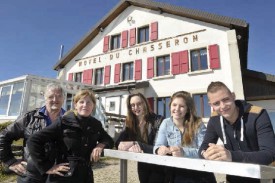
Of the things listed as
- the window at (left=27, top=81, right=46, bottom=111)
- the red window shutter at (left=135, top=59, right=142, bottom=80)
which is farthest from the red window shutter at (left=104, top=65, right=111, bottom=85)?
the window at (left=27, top=81, right=46, bottom=111)

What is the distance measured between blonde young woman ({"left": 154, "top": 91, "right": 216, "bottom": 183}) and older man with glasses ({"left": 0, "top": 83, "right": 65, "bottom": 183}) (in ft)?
3.74

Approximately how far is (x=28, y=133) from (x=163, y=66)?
43.9ft

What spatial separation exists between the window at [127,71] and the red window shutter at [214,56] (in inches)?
224

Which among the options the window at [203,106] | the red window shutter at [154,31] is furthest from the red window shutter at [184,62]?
the red window shutter at [154,31]

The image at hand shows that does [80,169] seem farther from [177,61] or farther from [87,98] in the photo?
[177,61]

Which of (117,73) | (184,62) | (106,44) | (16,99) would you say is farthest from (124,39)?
(16,99)

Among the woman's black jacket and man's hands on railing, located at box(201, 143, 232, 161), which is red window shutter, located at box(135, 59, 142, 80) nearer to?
the woman's black jacket

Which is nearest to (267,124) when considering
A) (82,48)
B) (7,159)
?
(7,159)

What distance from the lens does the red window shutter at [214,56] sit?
13288 millimetres

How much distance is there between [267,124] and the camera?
1.90m

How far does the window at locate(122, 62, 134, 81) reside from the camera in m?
17.0

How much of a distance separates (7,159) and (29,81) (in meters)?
10.7

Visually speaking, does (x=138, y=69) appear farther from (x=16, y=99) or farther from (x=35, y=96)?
(x=16, y=99)

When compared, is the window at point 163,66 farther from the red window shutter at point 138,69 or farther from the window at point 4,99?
the window at point 4,99
